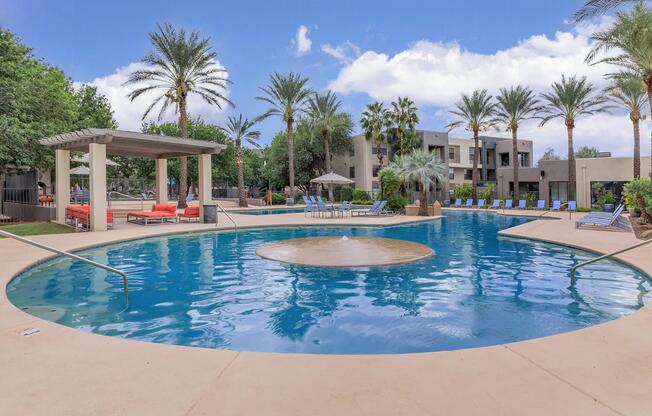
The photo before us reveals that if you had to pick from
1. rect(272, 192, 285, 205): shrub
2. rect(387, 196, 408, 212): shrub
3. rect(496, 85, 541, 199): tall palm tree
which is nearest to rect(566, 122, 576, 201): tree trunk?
rect(496, 85, 541, 199): tall palm tree

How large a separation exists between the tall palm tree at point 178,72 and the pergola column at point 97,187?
10.0 meters

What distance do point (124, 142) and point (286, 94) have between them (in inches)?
848

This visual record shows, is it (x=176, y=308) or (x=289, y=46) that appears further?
(x=289, y=46)

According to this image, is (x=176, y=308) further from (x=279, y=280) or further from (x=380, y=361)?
(x=380, y=361)

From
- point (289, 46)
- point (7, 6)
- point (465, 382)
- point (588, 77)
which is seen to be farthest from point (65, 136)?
point (588, 77)

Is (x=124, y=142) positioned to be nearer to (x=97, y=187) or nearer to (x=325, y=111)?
(x=97, y=187)

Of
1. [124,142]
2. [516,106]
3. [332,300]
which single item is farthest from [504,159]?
[332,300]

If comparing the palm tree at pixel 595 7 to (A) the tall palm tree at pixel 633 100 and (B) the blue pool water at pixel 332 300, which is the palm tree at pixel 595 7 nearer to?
(B) the blue pool water at pixel 332 300

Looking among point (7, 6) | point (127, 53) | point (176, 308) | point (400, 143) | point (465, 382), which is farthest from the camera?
point (400, 143)

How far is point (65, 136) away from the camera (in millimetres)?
17203

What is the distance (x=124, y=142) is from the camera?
59.7 ft

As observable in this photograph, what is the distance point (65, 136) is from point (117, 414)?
1756 centimetres

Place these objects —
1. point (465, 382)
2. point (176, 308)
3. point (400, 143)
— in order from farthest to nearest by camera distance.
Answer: point (400, 143), point (176, 308), point (465, 382)

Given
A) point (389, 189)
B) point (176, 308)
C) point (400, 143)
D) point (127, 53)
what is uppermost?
point (127, 53)
